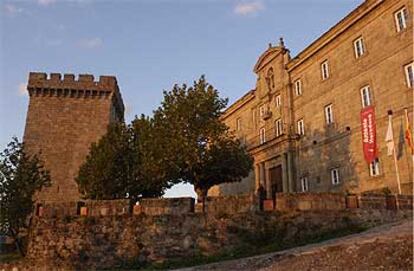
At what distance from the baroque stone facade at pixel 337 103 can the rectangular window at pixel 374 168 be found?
0.19ft

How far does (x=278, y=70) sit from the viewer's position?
1276 inches

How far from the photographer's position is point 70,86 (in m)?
36.6

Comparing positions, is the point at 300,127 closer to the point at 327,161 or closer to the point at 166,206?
the point at 327,161

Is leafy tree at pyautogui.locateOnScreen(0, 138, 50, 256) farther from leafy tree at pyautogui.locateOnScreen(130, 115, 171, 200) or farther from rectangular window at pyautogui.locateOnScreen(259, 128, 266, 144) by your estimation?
rectangular window at pyautogui.locateOnScreen(259, 128, 266, 144)

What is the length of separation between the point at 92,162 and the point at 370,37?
1877cm

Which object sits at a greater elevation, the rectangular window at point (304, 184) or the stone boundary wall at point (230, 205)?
the rectangular window at point (304, 184)

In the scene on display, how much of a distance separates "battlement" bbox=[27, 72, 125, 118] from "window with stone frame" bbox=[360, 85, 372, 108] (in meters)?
22.2

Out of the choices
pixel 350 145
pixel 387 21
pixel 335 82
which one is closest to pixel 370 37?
pixel 387 21

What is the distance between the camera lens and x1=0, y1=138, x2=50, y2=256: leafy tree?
20156 mm

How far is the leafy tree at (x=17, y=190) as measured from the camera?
66.1 feet

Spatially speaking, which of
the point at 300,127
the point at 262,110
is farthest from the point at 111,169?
the point at 262,110

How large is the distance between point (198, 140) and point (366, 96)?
A: 10564 millimetres

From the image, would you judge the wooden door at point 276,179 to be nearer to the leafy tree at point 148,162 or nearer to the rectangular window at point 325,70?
the rectangular window at point 325,70

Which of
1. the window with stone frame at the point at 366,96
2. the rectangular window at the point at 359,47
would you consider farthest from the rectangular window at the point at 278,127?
the rectangular window at the point at 359,47
